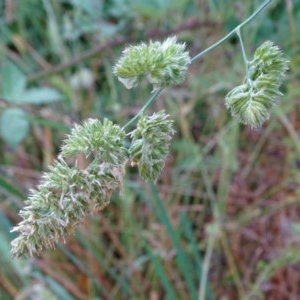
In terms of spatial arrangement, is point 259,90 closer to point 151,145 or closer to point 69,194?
point 151,145

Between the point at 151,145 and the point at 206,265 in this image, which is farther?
the point at 206,265

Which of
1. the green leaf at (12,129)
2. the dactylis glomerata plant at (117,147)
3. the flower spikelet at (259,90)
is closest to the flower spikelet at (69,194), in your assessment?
the dactylis glomerata plant at (117,147)

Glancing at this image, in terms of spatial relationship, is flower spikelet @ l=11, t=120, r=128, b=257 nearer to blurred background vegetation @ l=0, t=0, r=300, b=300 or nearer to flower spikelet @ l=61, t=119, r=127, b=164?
flower spikelet @ l=61, t=119, r=127, b=164

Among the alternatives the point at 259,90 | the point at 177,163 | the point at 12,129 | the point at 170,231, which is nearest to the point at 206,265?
the point at 170,231

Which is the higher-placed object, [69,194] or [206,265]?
[69,194]

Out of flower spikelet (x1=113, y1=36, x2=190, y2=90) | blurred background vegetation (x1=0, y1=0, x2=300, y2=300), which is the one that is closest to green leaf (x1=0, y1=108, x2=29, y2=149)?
blurred background vegetation (x1=0, y1=0, x2=300, y2=300)

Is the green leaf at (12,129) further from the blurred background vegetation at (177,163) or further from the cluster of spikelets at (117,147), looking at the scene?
the cluster of spikelets at (117,147)

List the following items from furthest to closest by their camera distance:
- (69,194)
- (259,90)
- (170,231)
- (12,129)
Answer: (12,129) → (170,231) → (259,90) → (69,194)
